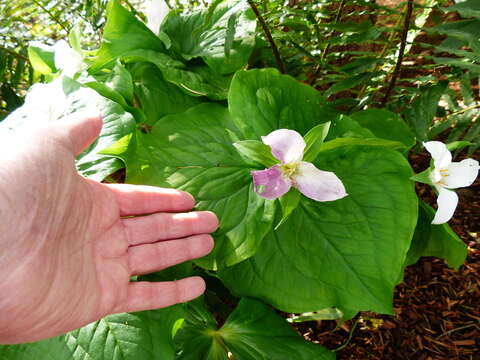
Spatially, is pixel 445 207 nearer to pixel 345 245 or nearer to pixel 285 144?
pixel 345 245

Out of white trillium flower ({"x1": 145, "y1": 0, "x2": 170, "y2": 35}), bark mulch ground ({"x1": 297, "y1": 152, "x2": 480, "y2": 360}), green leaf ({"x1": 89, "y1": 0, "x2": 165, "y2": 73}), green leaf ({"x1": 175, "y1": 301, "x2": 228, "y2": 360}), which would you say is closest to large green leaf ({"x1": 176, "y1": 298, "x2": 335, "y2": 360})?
green leaf ({"x1": 175, "y1": 301, "x2": 228, "y2": 360})

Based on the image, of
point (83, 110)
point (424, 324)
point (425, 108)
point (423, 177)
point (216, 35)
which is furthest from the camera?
point (424, 324)

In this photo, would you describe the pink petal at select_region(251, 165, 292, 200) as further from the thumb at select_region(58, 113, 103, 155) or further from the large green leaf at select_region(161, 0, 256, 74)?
the large green leaf at select_region(161, 0, 256, 74)

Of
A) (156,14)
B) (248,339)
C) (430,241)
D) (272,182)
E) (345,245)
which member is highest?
(156,14)

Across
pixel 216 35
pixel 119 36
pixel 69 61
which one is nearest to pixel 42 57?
pixel 69 61

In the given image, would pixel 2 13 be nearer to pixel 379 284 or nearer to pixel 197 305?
pixel 197 305

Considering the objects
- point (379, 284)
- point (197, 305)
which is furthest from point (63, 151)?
point (379, 284)

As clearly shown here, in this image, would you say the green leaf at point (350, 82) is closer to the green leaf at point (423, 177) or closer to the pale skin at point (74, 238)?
the green leaf at point (423, 177)
